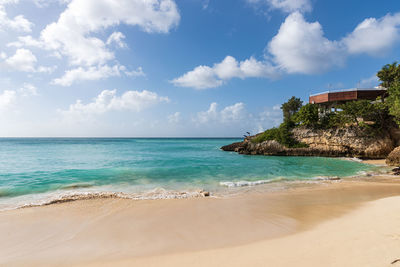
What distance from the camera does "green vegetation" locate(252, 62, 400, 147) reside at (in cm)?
2730

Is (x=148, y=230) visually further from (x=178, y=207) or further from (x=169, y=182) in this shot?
(x=169, y=182)

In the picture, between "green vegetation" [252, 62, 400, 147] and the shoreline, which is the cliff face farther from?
the shoreline

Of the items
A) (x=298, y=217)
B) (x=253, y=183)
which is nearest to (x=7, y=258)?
(x=298, y=217)

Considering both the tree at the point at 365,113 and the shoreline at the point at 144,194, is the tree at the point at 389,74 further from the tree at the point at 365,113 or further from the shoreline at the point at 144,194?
the shoreline at the point at 144,194

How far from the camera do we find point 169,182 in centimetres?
1325

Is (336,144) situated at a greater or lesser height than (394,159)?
greater

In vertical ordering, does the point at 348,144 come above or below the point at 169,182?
above

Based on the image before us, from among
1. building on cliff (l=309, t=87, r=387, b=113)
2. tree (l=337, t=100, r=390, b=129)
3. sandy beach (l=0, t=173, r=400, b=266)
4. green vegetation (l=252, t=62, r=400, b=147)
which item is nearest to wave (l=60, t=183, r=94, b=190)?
sandy beach (l=0, t=173, r=400, b=266)

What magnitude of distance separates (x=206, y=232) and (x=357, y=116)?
122 feet

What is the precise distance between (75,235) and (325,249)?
704 centimetres

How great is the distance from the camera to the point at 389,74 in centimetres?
3284

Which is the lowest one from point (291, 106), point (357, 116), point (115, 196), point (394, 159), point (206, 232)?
point (115, 196)

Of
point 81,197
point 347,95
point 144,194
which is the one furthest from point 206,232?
point 347,95

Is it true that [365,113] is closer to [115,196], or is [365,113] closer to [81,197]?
[115,196]
